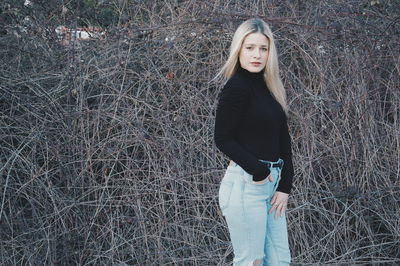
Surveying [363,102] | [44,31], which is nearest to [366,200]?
[363,102]

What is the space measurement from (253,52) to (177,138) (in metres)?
1.71

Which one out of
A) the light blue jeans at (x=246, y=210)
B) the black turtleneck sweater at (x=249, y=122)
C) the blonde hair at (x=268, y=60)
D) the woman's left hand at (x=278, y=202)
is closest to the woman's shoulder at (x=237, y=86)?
the black turtleneck sweater at (x=249, y=122)

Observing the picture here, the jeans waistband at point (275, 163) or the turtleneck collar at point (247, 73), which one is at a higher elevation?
the turtleneck collar at point (247, 73)

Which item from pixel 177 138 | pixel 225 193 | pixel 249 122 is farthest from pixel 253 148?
pixel 177 138

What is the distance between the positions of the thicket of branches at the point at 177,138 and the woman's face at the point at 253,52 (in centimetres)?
158

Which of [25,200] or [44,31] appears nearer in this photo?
[25,200]

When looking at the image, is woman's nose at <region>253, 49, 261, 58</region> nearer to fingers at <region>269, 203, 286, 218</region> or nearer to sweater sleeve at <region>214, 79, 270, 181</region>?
sweater sleeve at <region>214, 79, 270, 181</region>

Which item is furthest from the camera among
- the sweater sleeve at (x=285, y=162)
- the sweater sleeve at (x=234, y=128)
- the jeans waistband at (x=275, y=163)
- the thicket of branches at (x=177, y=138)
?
the thicket of branches at (x=177, y=138)

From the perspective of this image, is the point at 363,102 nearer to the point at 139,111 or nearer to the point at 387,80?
the point at 387,80

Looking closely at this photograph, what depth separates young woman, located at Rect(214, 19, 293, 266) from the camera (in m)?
2.37

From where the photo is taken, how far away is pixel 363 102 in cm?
413

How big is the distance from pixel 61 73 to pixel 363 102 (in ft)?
7.46

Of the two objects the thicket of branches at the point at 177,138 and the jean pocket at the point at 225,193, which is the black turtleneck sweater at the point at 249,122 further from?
the thicket of branches at the point at 177,138

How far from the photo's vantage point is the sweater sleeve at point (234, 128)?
7.69 feet
